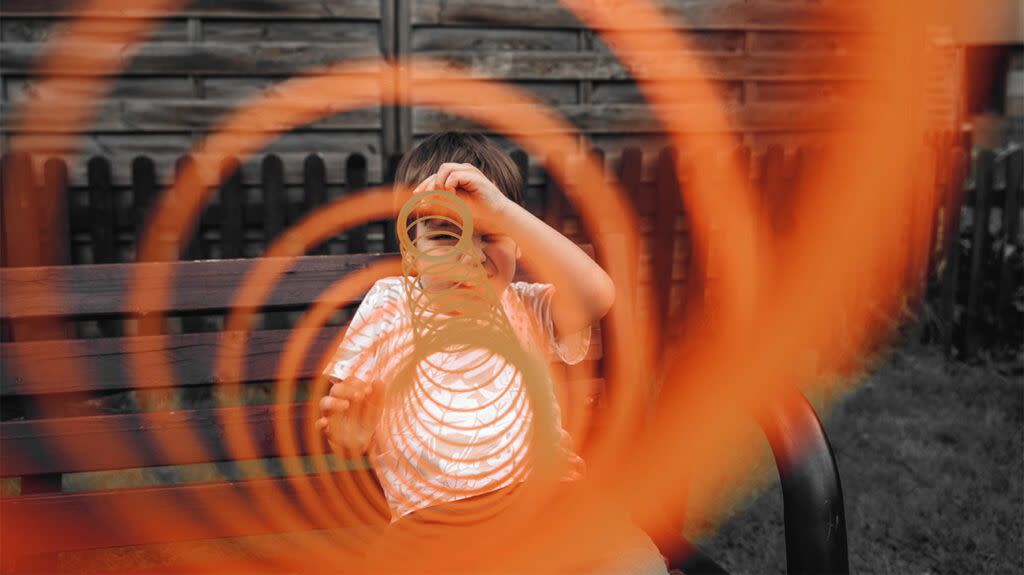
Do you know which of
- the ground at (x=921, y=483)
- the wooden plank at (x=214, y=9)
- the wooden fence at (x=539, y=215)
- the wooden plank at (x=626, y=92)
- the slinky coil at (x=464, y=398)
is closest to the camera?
the slinky coil at (x=464, y=398)

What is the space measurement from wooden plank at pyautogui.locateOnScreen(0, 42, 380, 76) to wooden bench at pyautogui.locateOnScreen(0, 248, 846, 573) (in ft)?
14.4

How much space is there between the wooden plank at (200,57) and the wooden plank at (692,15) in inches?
21.2

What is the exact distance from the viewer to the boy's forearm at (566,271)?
1.76 metres

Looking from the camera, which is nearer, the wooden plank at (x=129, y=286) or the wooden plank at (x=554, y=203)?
the wooden plank at (x=129, y=286)

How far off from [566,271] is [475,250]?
11.4 inches

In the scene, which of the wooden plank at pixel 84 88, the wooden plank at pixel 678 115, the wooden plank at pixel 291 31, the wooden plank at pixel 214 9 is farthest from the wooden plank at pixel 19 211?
the wooden plank at pixel 678 115

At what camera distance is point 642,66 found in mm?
6844

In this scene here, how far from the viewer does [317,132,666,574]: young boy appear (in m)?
1.76

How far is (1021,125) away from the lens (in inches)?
560

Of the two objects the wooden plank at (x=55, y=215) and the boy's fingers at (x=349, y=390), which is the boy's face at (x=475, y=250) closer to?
the boy's fingers at (x=349, y=390)

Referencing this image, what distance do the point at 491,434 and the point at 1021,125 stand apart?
1460cm

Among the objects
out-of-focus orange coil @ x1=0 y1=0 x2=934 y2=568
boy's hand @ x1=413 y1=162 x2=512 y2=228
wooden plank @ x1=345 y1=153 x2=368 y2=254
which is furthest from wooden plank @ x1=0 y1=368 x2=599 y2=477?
wooden plank @ x1=345 y1=153 x2=368 y2=254

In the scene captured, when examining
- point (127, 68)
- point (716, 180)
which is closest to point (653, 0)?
point (716, 180)

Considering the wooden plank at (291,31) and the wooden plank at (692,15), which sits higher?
the wooden plank at (692,15)
